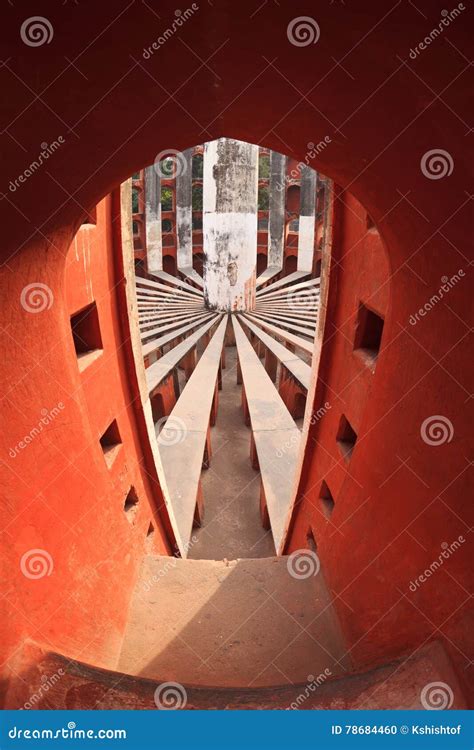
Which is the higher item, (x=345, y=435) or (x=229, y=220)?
(x=229, y=220)

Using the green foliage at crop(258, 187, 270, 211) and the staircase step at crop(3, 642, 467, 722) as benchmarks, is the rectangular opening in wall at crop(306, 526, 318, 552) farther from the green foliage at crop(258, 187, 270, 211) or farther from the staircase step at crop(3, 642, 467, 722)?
the green foliage at crop(258, 187, 270, 211)

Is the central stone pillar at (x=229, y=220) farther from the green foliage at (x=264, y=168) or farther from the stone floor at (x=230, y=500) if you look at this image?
the green foliage at (x=264, y=168)

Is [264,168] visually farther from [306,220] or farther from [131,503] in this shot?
[131,503]

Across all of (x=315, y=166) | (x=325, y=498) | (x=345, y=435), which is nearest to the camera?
(x=315, y=166)

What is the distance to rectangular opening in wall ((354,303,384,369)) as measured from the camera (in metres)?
4.74

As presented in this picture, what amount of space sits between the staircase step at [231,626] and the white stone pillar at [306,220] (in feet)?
60.9

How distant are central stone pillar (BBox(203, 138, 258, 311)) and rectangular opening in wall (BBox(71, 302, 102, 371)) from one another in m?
9.63

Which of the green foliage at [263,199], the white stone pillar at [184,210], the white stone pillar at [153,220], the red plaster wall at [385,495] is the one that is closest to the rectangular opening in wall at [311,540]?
the red plaster wall at [385,495]

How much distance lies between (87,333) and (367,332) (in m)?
2.65

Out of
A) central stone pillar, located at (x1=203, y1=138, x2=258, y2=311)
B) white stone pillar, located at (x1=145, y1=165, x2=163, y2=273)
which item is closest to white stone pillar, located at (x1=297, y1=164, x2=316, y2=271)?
white stone pillar, located at (x1=145, y1=165, x2=163, y2=273)

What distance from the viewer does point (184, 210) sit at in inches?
895

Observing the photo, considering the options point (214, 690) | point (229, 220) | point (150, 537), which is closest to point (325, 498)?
point (150, 537)

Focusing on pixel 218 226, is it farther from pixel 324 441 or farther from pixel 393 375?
pixel 393 375

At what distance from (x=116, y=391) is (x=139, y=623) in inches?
88.7
